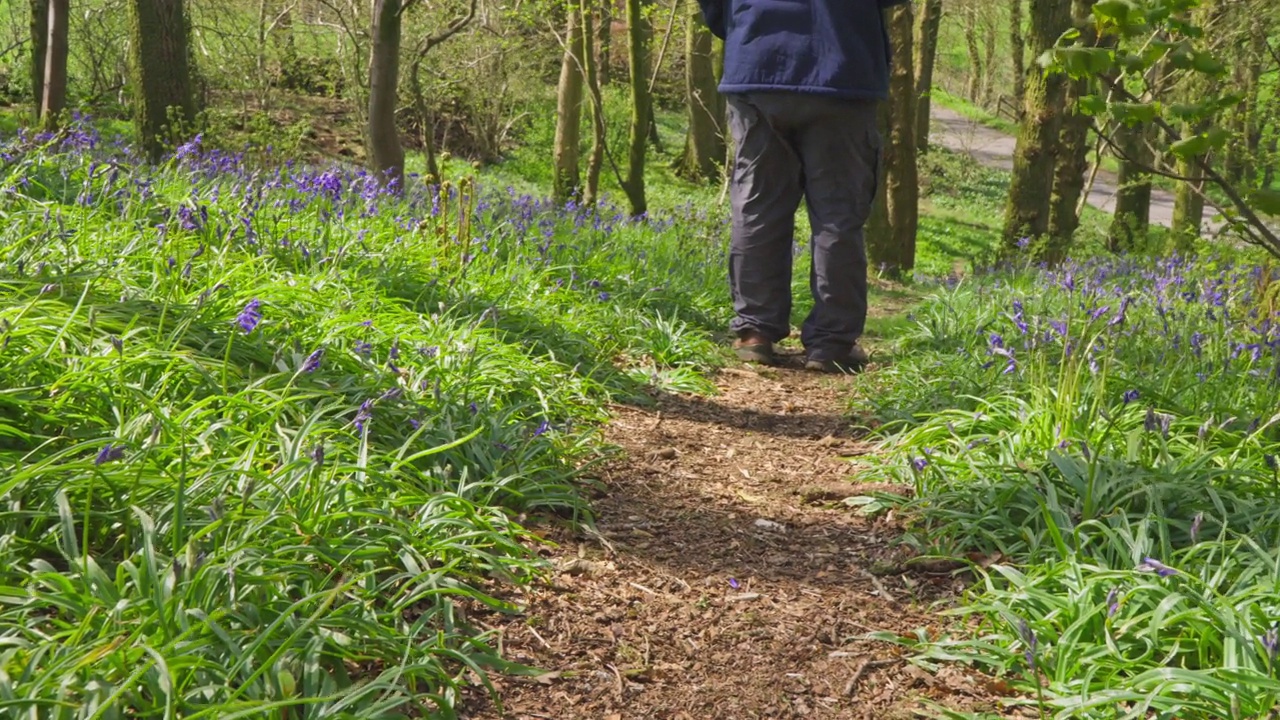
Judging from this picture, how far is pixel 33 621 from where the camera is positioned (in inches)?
73.4

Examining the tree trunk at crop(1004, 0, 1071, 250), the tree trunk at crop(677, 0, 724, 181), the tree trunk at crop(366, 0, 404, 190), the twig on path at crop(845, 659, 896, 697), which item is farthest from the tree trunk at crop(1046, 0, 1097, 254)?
the tree trunk at crop(677, 0, 724, 181)

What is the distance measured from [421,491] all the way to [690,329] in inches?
131

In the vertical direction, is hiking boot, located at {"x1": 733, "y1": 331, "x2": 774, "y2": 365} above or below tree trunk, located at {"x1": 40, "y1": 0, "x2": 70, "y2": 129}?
below

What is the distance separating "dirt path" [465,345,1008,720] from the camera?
2365mm

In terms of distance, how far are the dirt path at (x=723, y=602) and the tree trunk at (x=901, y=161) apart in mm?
6613

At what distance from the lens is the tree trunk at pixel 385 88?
7.37 meters

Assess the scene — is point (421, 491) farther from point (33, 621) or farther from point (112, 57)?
point (112, 57)

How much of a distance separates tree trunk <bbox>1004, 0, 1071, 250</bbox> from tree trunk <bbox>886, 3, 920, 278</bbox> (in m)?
1.05

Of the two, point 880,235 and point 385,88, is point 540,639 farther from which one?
point 880,235

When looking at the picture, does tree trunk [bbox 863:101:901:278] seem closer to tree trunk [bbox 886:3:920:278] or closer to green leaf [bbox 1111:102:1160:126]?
tree trunk [bbox 886:3:920:278]

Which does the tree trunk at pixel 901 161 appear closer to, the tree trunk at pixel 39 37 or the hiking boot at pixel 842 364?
the hiking boot at pixel 842 364

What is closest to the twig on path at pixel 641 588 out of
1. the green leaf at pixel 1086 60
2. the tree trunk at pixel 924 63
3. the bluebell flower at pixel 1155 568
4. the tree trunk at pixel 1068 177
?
the bluebell flower at pixel 1155 568

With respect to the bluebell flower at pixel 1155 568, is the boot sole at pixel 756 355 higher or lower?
lower

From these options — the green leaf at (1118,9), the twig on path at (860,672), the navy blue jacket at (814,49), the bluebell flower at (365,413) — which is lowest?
the twig on path at (860,672)
